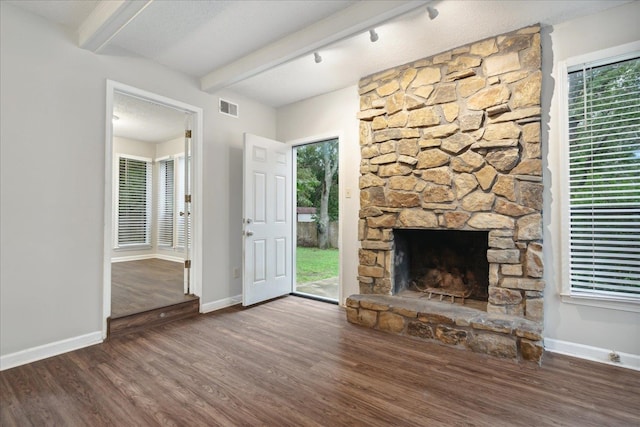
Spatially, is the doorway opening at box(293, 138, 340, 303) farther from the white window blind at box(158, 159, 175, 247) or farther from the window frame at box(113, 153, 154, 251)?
the window frame at box(113, 153, 154, 251)

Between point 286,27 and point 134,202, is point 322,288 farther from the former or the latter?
point 134,202

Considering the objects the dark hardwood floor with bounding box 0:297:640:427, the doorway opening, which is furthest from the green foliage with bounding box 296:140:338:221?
the dark hardwood floor with bounding box 0:297:640:427

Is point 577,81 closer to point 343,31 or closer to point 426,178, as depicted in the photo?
point 426,178

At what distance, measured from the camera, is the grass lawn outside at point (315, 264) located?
19.3 ft

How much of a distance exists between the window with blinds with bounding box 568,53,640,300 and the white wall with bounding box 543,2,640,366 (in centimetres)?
10

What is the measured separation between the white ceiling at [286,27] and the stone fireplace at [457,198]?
0.25m

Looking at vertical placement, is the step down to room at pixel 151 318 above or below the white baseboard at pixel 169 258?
below

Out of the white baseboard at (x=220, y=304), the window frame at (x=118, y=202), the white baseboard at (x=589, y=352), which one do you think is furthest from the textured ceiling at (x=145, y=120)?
the white baseboard at (x=589, y=352)

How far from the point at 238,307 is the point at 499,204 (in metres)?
3.05

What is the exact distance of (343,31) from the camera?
96.6 inches

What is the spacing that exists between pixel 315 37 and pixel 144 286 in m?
3.85

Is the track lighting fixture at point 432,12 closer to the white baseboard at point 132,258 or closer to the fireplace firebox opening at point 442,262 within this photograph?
the fireplace firebox opening at point 442,262

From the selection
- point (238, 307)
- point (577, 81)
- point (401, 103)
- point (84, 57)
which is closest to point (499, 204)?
point (577, 81)

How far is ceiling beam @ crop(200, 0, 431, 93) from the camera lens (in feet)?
7.28
